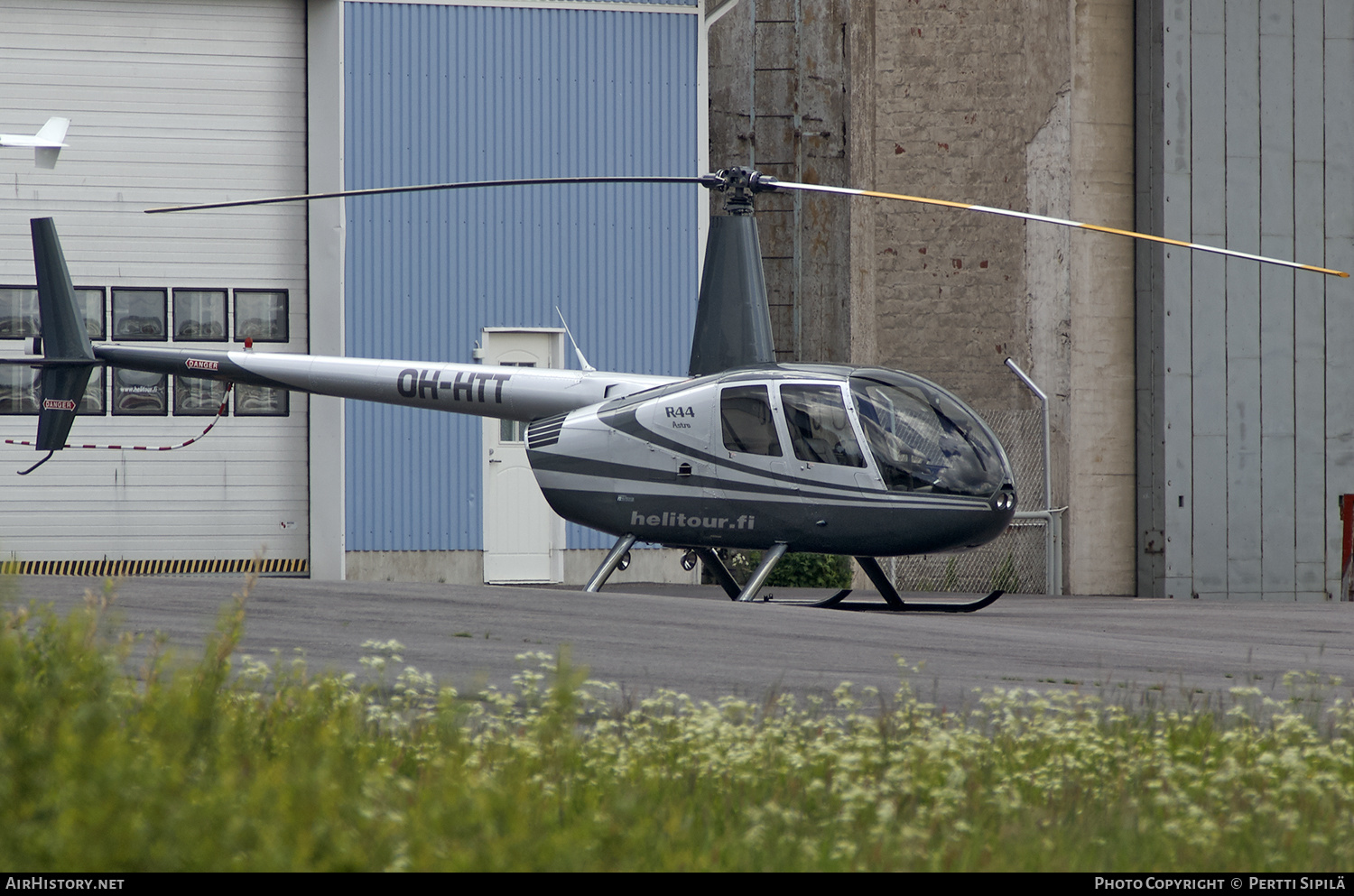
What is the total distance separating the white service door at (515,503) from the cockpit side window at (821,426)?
6.14 m

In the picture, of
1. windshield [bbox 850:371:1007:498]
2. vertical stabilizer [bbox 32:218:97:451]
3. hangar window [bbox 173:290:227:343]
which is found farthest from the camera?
hangar window [bbox 173:290:227:343]

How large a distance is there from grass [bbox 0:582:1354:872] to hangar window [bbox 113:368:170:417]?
1075cm

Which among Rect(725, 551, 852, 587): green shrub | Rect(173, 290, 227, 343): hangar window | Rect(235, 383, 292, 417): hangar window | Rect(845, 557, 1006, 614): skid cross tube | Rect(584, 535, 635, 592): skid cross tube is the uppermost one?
Rect(173, 290, 227, 343): hangar window

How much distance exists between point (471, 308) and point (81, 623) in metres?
12.0

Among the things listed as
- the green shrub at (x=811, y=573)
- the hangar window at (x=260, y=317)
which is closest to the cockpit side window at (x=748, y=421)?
the green shrub at (x=811, y=573)

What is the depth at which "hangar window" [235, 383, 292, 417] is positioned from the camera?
51.5 feet

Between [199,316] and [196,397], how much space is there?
3.03ft

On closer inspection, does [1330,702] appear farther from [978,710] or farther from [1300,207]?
[1300,207]

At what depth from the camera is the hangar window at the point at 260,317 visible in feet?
51.2

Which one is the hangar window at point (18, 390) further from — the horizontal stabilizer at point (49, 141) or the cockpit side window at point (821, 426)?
the cockpit side window at point (821, 426)

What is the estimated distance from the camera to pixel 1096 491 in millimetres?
15680

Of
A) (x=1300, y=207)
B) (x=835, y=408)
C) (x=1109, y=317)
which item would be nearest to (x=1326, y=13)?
(x=1300, y=207)

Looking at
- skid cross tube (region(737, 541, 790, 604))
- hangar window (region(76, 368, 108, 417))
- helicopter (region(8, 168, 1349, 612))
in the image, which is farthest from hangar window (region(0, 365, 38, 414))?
skid cross tube (region(737, 541, 790, 604))

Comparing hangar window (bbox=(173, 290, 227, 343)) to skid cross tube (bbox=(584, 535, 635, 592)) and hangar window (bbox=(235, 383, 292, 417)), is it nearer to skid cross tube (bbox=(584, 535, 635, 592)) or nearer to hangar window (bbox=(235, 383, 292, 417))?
hangar window (bbox=(235, 383, 292, 417))
